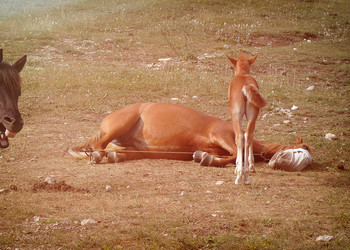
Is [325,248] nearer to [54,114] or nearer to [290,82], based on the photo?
[54,114]

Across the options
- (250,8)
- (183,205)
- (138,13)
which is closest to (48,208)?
(183,205)

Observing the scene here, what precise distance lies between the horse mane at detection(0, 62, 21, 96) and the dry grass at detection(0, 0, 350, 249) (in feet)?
4.21

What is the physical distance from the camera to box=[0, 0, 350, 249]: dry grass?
4434 mm

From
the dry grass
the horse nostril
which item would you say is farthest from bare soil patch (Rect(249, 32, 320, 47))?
the horse nostril

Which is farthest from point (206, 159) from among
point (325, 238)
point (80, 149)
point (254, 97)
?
point (325, 238)

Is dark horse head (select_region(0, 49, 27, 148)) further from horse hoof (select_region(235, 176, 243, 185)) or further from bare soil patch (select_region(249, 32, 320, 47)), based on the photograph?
bare soil patch (select_region(249, 32, 320, 47))

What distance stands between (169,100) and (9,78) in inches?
261

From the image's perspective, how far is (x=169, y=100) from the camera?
10.9 m

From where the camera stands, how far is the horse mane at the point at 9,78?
4414 millimetres

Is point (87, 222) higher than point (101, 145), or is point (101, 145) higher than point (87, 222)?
point (87, 222)

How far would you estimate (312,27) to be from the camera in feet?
65.0

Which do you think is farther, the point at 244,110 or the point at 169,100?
the point at 169,100

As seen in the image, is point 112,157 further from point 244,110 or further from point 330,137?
point 330,137

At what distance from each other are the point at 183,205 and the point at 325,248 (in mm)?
1620
